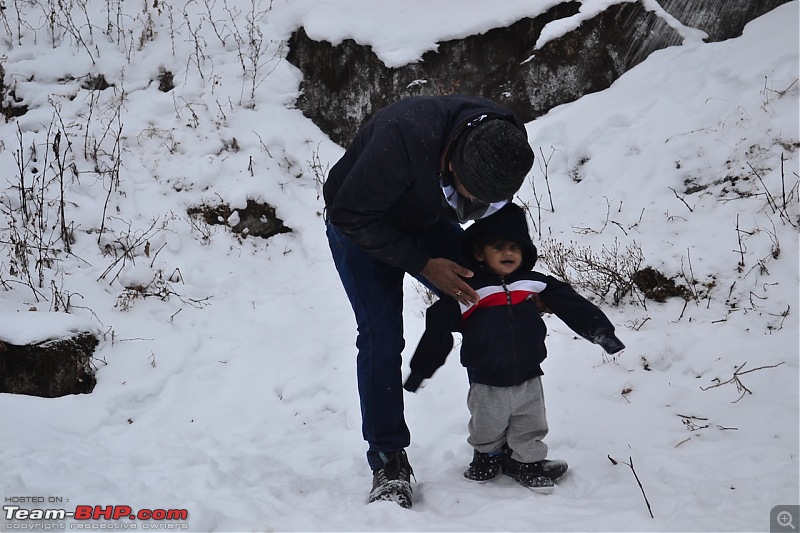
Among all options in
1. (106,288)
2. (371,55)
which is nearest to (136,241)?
(106,288)

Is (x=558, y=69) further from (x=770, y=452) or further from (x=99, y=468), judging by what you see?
(x=99, y=468)

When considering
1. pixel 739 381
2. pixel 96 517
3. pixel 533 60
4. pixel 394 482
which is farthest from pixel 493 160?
pixel 533 60

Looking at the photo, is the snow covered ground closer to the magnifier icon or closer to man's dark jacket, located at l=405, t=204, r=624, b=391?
the magnifier icon

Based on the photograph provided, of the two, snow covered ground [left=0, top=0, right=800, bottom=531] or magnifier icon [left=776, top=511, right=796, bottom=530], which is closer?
magnifier icon [left=776, top=511, right=796, bottom=530]

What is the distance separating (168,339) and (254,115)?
9.53 feet

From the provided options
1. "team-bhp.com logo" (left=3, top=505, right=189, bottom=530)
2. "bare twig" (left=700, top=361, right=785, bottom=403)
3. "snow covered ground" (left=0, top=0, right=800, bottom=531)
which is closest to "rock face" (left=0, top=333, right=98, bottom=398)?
"snow covered ground" (left=0, top=0, right=800, bottom=531)

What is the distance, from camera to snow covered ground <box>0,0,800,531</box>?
8.79ft

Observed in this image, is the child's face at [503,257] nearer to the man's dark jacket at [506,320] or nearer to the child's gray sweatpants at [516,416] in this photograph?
the man's dark jacket at [506,320]

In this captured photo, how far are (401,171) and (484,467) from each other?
138 centimetres

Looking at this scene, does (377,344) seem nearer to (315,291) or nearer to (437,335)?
(437,335)

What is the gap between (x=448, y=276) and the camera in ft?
8.20

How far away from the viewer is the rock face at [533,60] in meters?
5.81

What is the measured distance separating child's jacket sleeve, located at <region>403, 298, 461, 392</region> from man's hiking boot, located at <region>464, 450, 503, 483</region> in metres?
0.46

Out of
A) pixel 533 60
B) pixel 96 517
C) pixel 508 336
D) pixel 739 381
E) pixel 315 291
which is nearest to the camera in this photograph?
pixel 96 517
